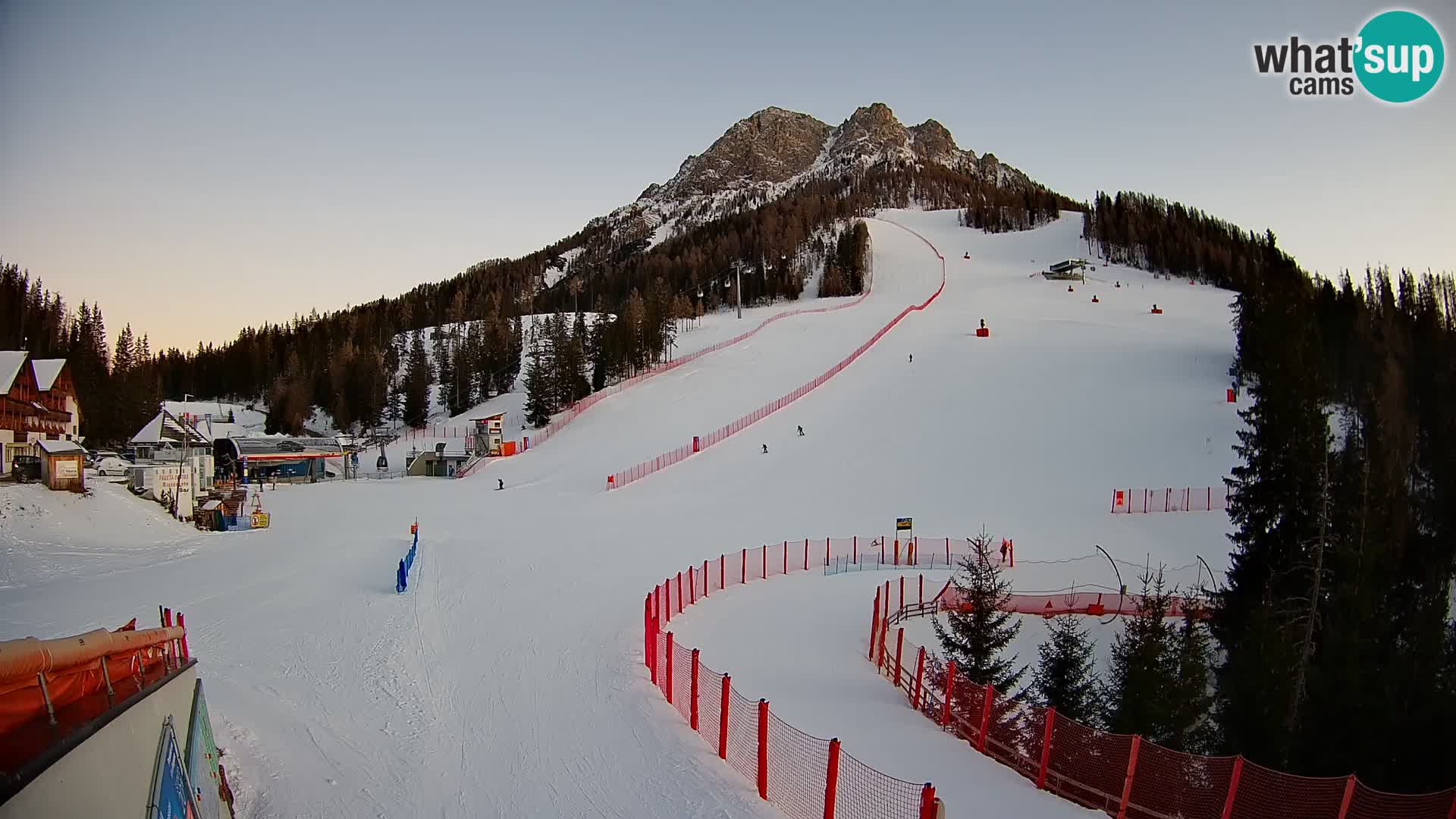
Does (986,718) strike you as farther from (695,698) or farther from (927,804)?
(927,804)

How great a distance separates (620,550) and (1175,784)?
58.4 ft

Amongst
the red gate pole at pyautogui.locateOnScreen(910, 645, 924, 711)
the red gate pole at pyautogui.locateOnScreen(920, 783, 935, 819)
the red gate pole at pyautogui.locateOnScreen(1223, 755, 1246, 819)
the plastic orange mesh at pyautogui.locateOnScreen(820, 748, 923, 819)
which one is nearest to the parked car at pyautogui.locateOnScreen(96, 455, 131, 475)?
the red gate pole at pyautogui.locateOnScreen(910, 645, 924, 711)

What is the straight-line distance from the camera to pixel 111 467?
3934 cm

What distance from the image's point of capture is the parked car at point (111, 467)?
3803cm

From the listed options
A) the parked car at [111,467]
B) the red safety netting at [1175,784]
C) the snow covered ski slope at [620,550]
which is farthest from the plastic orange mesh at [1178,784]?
the parked car at [111,467]

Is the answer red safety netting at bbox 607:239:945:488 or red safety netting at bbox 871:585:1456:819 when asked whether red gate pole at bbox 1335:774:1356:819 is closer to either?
red safety netting at bbox 871:585:1456:819

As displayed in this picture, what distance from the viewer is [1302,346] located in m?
23.2

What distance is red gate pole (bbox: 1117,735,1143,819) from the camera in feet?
26.3

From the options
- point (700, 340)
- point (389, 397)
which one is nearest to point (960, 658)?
point (700, 340)

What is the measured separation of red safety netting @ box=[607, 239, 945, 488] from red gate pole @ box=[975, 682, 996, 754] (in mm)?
24768

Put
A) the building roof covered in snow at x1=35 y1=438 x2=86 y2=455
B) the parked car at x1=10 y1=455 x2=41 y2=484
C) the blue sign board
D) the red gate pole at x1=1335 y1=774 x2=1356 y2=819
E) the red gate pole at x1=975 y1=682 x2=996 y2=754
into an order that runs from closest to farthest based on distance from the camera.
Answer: the blue sign board < the red gate pole at x1=1335 y1=774 x2=1356 y2=819 < the red gate pole at x1=975 y1=682 x2=996 y2=754 < the parked car at x1=10 y1=455 x2=41 y2=484 < the building roof covered in snow at x1=35 y1=438 x2=86 y2=455

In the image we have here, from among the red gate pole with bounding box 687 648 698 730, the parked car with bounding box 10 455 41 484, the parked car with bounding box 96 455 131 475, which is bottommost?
the parked car with bounding box 96 455 131 475

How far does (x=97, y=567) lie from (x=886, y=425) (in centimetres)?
3176

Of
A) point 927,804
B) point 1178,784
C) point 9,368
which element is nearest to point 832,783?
point 927,804
